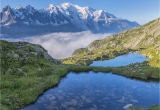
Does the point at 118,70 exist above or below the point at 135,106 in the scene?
above

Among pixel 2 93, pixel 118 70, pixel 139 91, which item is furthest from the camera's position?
pixel 118 70

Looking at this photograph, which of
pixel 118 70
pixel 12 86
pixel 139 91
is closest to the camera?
pixel 12 86

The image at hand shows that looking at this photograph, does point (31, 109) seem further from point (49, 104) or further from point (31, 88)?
point (31, 88)

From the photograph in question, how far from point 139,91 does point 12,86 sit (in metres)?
21.8

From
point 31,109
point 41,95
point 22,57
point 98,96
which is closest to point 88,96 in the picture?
point 98,96

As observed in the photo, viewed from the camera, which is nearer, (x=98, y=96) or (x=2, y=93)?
(x=2, y=93)

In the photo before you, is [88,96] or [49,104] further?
[88,96]

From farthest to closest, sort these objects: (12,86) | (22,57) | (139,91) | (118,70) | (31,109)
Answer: (118,70)
(22,57)
(139,91)
(12,86)
(31,109)

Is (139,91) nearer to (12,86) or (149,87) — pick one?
(149,87)

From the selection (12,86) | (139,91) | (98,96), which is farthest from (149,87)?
(12,86)

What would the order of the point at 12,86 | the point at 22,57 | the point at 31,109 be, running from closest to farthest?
the point at 31,109, the point at 12,86, the point at 22,57

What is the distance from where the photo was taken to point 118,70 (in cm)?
7769

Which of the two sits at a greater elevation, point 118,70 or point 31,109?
point 118,70

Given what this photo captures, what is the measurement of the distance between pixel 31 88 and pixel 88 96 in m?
9.33
